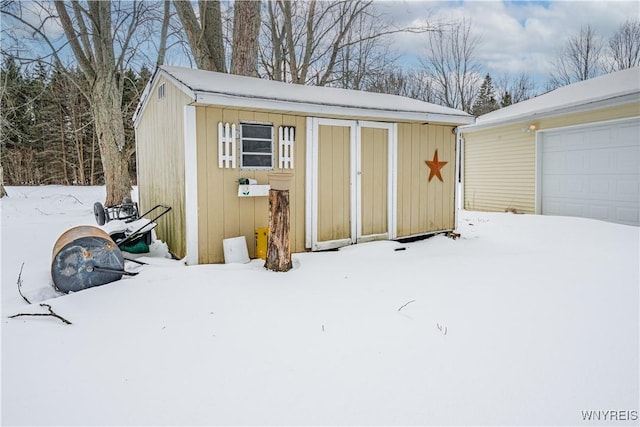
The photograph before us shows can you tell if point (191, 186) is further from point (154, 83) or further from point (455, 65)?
point (455, 65)

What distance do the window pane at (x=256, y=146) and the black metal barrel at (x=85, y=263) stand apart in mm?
1883

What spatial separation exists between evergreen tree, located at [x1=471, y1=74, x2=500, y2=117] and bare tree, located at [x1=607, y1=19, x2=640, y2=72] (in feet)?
21.3

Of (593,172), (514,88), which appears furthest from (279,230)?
(514,88)

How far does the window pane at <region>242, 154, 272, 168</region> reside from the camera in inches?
189

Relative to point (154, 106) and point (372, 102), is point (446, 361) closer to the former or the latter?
point (372, 102)

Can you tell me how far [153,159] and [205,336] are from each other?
15.4 ft

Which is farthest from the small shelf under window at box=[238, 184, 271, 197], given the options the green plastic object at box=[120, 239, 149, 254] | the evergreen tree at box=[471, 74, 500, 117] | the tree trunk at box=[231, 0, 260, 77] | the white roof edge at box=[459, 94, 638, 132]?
the evergreen tree at box=[471, 74, 500, 117]

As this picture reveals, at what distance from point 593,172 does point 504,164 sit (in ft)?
7.53

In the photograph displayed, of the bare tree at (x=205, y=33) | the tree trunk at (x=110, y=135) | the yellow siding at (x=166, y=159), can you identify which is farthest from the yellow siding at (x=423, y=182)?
the tree trunk at (x=110, y=135)

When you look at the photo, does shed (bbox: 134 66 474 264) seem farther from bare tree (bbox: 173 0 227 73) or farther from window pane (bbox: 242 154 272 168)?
bare tree (bbox: 173 0 227 73)

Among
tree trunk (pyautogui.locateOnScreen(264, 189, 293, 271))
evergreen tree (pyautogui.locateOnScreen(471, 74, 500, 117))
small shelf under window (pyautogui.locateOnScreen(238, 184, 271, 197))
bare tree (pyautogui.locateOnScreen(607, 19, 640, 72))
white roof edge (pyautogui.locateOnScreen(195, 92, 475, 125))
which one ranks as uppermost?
bare tree (pyautogui.locateOnScreen(607, 19, 640, 72))

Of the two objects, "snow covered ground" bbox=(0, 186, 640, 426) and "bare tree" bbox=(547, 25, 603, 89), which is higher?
"bare tree" bbox=(547, 25, 603, 89)

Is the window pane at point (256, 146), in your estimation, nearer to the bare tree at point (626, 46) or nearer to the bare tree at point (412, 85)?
the bare tree at point (412, 85)

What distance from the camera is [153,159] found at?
21.2ft
